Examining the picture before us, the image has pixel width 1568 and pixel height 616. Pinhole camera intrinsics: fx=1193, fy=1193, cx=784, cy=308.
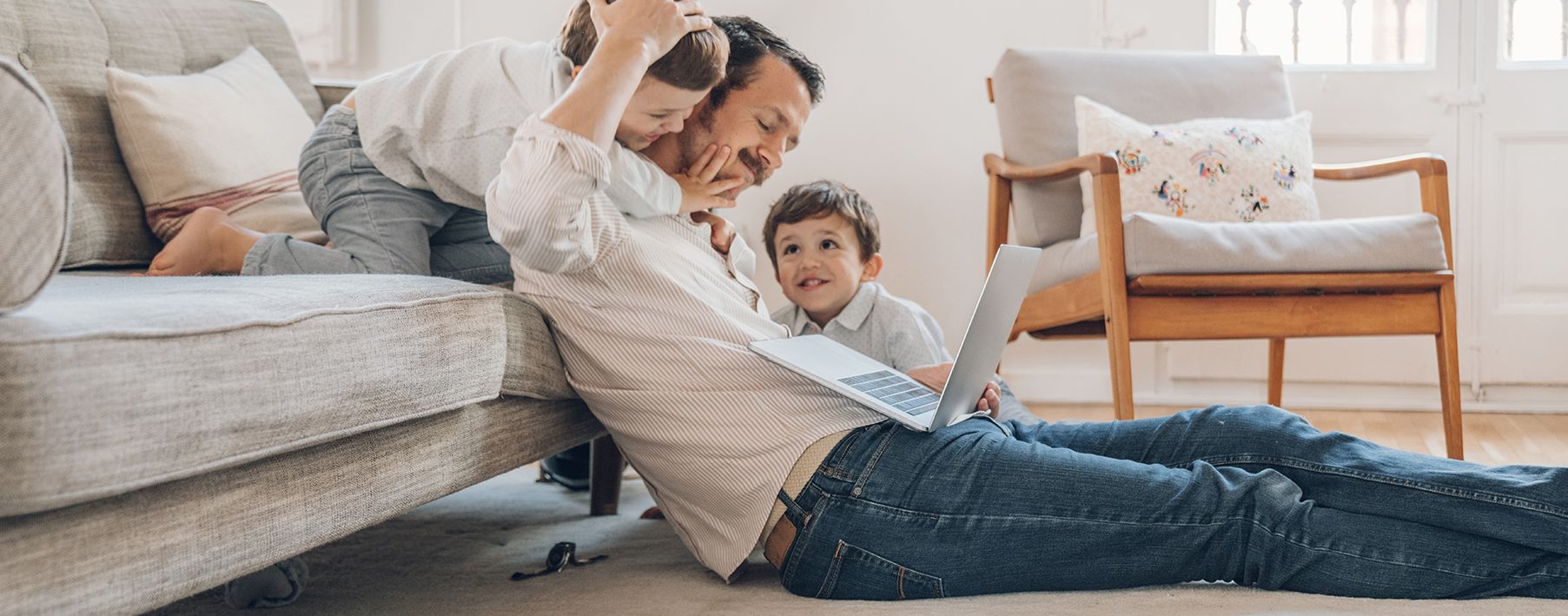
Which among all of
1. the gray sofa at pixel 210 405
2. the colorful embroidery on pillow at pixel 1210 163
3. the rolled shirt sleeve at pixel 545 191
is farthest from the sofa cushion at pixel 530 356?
the colorful embroidery on pillow at pixel 1210 163

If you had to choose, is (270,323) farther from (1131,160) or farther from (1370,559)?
(1131,160)

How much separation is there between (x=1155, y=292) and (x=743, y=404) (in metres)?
1.05

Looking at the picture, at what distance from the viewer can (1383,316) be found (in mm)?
1969

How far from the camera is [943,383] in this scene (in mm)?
1360

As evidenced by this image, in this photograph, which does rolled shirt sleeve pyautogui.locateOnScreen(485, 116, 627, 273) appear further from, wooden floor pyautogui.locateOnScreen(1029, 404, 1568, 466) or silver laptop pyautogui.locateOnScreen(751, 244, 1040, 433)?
wooden floor pyautogui.locateOnScreen(1029, 404, 1568, 466)

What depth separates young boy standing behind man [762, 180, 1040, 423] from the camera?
1861 millimetres

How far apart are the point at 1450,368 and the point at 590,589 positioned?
5.06 feet

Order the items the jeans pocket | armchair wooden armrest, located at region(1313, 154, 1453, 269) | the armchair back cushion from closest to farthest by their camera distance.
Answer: the jeans pocket
armchair wooden armrest, located at region(1313, 154, 1453, 269)
the armchair back cushion

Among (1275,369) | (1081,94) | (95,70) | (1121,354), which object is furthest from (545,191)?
(1275,369)

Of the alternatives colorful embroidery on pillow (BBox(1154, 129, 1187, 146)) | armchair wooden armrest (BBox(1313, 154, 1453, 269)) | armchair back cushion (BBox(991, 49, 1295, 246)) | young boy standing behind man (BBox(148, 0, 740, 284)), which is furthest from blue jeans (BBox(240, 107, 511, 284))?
armchair wooden armrest (BBox(1313, 154, 1453, 269))

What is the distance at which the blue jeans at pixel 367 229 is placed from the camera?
1.40 meters

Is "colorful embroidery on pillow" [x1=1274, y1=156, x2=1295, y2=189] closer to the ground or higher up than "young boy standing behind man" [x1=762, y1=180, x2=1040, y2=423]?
higher up

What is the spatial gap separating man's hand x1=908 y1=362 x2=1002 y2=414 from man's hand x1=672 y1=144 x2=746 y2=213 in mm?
311

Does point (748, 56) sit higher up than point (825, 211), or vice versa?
point (748, 56)
